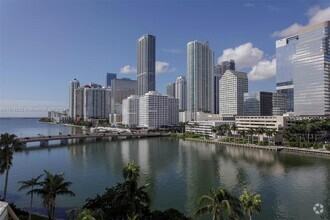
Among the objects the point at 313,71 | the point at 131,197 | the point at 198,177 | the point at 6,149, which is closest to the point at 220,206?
the point at 131,197

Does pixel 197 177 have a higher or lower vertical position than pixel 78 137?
lower

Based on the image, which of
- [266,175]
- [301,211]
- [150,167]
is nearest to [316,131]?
[266,175]

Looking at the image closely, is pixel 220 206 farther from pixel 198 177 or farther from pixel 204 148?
pixel 204 148

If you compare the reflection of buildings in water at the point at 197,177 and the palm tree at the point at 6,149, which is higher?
the palm tree at the point at 6,149

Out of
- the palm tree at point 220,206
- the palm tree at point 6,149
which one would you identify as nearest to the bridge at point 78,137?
the palm tree at point 6,149

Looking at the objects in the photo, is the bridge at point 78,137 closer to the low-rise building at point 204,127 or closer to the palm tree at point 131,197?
the low-rise building at point 204,127

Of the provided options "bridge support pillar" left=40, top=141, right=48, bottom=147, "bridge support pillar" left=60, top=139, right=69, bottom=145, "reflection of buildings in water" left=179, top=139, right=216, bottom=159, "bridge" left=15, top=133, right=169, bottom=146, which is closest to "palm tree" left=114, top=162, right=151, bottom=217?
"reflection of buildings in water" left=179, top=139, right=216, bottom=159
